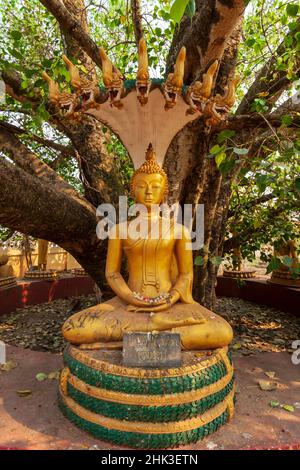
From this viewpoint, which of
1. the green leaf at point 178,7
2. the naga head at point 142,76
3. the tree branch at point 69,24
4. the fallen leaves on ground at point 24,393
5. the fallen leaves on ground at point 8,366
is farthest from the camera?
the fallen leaves on ground at point 8,366

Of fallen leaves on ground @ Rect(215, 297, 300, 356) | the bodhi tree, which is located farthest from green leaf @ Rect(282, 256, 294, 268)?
fallen leaves on ground @ Rect(215, 297, 300, 356)

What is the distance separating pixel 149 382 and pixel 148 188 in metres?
1.60

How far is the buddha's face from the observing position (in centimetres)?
320

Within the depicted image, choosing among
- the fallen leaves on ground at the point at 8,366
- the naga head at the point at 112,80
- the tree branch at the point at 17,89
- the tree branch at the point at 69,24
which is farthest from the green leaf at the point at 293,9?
the fallen leaves on ground at the point at 8,366

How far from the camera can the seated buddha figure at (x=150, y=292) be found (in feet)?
9.42

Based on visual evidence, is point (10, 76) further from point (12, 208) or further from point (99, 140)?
point (12, 208)

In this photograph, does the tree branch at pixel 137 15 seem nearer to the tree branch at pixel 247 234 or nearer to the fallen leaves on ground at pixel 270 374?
the tree branch at pixel 247 234

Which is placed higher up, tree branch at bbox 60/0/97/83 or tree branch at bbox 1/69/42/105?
tree branch at bbox 60/0/97/83

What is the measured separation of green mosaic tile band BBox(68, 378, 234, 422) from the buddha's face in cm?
165

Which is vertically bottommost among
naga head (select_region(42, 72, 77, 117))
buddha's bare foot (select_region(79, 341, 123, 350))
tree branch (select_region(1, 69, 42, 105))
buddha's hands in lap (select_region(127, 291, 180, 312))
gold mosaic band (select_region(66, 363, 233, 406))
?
gold mosaic band (select_region(66, 363, 233, 406))

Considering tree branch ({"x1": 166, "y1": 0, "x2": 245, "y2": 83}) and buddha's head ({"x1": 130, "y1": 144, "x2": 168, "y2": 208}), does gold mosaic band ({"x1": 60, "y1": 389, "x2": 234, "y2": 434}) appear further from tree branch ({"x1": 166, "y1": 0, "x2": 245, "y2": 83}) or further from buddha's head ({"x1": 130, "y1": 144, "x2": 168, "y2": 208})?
tree branch ({"x1": 166, "y1": 0, "x2": 245, "y2": 83})

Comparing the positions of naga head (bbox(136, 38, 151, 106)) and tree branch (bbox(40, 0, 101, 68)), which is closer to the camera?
naga head (bbox(136, 38, 151, 106))

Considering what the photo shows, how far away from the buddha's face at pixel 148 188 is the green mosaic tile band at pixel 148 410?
5.41 feet
